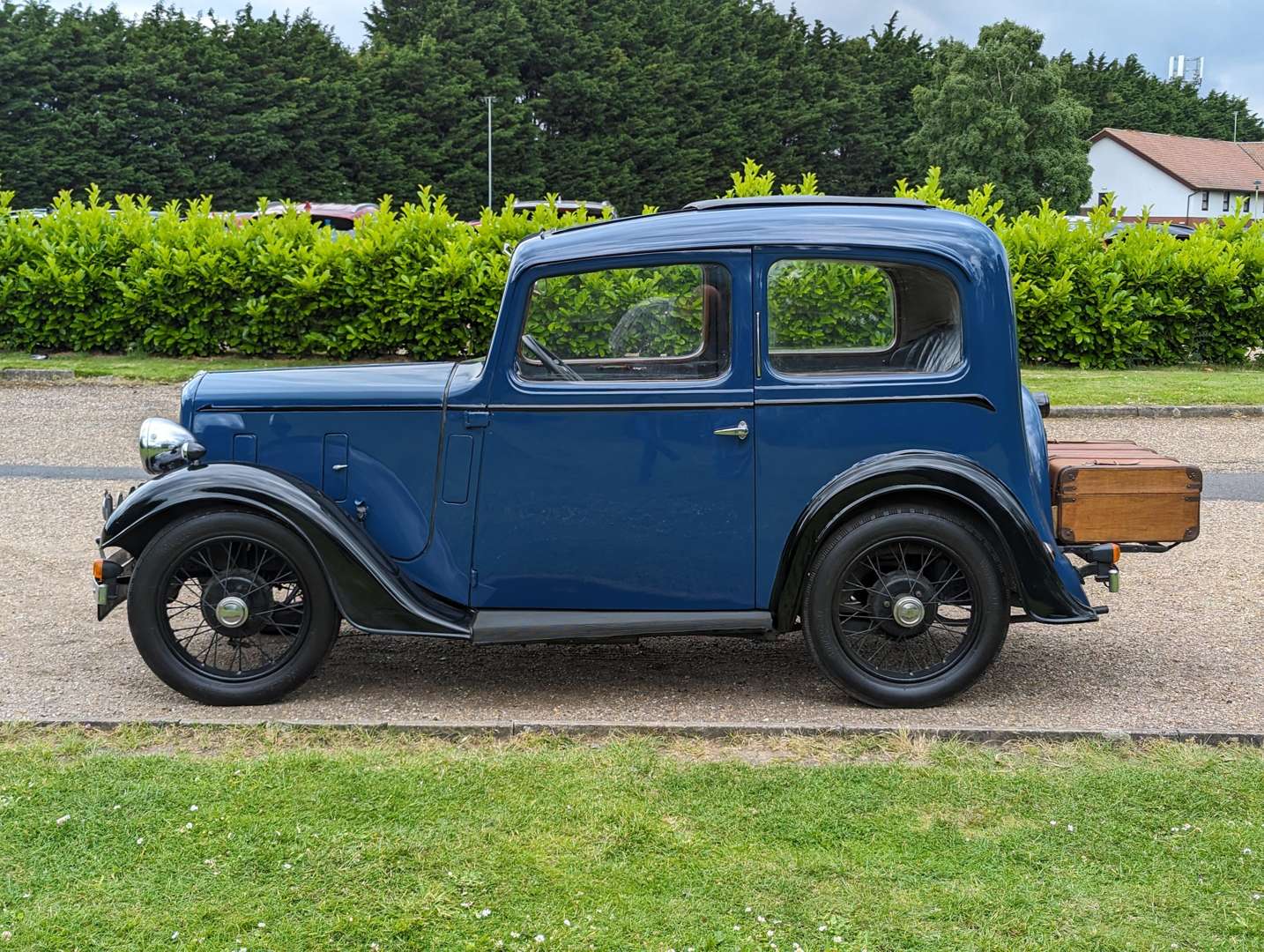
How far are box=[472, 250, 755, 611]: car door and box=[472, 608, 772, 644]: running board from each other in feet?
0.15

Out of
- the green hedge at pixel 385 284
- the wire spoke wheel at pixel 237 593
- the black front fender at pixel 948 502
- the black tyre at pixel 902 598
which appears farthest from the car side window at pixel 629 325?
the green hedge at pixel 385 284

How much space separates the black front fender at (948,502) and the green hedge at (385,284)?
29.8ft

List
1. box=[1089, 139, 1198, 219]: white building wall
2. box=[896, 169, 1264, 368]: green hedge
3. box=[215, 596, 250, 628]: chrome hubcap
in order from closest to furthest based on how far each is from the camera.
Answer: box=[215, 596, 250, 628]: chrome hubcap → box=[896, 169, 1264, 368]: green hedge → box=[1089, 139, 1198, 219]: white building wall

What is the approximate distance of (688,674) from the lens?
5.37m

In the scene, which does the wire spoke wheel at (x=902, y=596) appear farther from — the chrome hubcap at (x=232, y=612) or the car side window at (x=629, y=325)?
the chrome hubcap at (x=232, y=612)

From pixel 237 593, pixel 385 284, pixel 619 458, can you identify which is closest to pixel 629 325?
pixel 619 458

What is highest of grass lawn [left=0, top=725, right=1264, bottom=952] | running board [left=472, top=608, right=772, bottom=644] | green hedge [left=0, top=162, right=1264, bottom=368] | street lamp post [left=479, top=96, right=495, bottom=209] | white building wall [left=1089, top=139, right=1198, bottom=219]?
white building wall [left=1089, top=139, right=1198, bottom=219]

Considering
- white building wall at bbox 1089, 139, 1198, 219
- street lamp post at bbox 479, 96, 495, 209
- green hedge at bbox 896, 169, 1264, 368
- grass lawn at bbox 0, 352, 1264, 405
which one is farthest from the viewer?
white building wall at bbox 1089, 139, 1198, 219

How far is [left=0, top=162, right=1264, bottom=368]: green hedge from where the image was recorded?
13.5 metres

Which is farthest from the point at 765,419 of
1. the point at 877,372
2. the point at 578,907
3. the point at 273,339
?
the point at 273,339

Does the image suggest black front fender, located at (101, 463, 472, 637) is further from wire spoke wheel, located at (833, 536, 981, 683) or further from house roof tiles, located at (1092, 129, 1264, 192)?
house roof tiles, located at (1092, 129, 1264, 192)

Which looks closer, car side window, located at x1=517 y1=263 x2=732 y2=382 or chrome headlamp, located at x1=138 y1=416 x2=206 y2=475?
car side window, located at x1=517 y1=263 x2=732 y2=382

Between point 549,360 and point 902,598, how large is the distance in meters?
1.67

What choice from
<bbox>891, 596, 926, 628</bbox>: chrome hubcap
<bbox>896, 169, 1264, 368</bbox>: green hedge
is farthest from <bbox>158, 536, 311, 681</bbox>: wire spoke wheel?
<bbox>896, 169, 1264, 368</bbox>: green hedge
